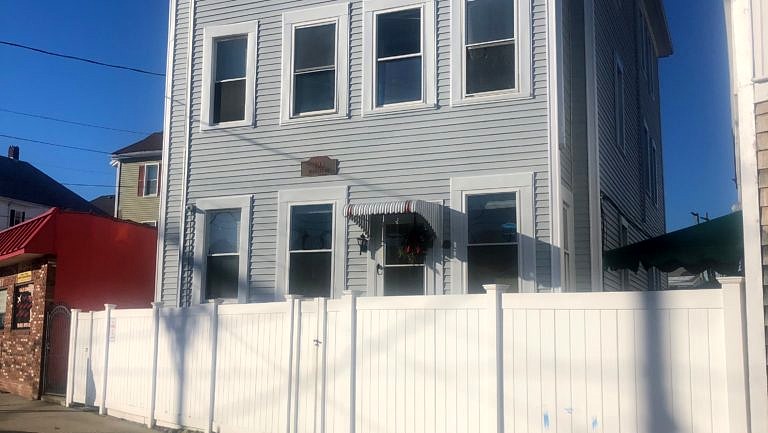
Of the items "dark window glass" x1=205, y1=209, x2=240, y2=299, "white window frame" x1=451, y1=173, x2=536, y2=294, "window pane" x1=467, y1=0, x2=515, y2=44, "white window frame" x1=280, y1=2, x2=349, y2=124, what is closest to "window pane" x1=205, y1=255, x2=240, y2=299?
"dark window glass" x1=205, y1=209, x2=240, y2=299

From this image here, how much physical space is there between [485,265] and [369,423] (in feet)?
11.3

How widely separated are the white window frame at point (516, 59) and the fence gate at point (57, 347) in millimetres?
8352

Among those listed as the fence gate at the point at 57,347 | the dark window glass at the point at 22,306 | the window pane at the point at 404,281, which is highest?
the window pane at the point at 404,281

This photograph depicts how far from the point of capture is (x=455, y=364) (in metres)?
7.44

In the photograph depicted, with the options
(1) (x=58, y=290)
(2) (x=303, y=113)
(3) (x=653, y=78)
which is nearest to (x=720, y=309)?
(2) (x=303, y=113)

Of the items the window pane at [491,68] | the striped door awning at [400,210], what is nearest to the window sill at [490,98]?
the window pane at [491,68]

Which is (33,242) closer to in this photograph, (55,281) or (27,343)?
(55,281)

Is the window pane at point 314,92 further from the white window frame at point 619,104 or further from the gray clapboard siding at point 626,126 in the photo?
the white window frame at point 619,104

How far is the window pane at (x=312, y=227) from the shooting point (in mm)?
11883

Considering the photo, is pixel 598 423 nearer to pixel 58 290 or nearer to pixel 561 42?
pixel 561 42

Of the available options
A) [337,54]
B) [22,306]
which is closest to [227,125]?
[337,54]

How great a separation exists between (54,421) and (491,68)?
803cm

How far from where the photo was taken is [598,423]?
21.4 ft

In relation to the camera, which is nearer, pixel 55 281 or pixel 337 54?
pixel 337 54
